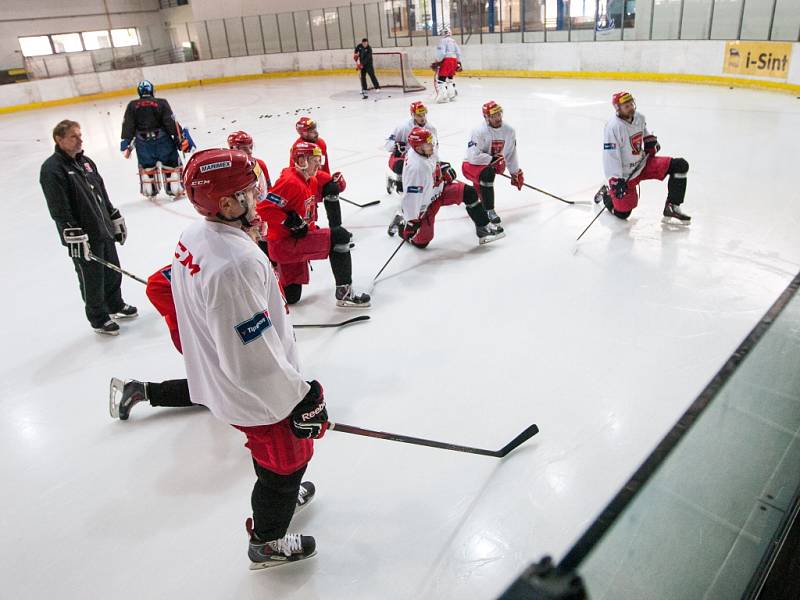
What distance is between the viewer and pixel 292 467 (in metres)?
1.96

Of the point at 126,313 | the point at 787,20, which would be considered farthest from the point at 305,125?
the point at 787,20

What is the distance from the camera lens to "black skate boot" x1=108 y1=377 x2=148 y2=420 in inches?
121

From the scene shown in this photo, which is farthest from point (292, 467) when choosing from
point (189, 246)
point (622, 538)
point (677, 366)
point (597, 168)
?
point (597, 168)

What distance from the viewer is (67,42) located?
2412 cm

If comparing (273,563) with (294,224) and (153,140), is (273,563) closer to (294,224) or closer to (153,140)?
(294,224)

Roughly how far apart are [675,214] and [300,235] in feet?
10.7

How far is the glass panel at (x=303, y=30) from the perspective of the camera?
2200cm

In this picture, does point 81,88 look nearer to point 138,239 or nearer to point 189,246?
point 138,239

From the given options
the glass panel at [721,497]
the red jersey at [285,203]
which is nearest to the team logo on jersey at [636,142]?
the red jersey at [285,203]

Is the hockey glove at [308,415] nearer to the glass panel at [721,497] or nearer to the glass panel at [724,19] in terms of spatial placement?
the glass panel at [721,497]

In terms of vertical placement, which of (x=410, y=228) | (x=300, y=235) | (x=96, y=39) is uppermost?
(x=96, y=39)

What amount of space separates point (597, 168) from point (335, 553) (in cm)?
606

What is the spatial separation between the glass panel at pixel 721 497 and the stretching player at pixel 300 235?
9.08 feet

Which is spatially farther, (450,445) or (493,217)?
(493,217)
